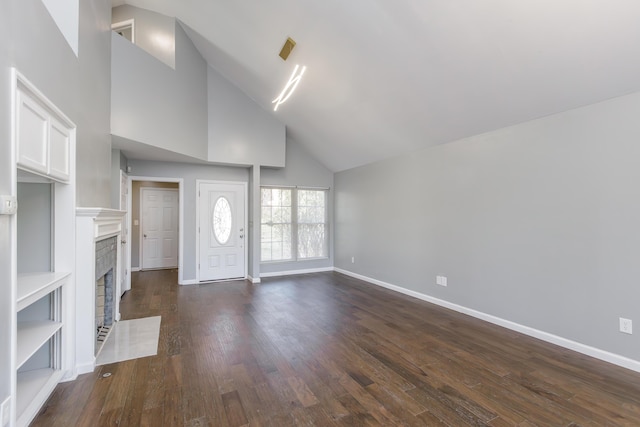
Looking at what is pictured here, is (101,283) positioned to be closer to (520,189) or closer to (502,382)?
(502,382)

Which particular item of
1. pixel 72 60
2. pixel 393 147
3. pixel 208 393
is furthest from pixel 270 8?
pixel 208 393

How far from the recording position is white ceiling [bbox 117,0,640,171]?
7.38ft

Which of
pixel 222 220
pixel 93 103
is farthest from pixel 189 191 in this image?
pixel 93 103

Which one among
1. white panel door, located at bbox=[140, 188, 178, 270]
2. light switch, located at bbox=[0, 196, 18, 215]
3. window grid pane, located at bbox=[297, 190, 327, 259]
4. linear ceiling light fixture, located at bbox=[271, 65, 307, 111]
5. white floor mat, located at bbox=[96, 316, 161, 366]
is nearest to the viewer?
light switch, located at bbox=[0, 196, 18, 215]

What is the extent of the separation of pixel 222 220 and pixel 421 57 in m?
4.43

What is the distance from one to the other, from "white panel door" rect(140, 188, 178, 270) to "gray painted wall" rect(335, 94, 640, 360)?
5524 millimetres

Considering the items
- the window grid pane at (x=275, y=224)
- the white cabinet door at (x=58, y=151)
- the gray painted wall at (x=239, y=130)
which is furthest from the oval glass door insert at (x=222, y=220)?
the white cabinet door at (x=58, y=151)

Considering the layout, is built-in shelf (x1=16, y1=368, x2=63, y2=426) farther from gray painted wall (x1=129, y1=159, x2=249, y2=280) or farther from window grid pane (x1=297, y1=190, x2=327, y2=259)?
window grid pane (x1=297, y1=190, x2=327, y2=259)

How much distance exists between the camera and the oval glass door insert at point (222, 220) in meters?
5.67

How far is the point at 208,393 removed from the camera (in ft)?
6.89

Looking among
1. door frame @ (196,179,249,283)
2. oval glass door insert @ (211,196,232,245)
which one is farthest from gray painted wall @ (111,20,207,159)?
oval glass door insert @ (211,196,232,245)

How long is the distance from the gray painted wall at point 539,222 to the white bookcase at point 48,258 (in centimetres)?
417

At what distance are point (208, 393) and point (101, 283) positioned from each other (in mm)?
2219

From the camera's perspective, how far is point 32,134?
5.70 ft
